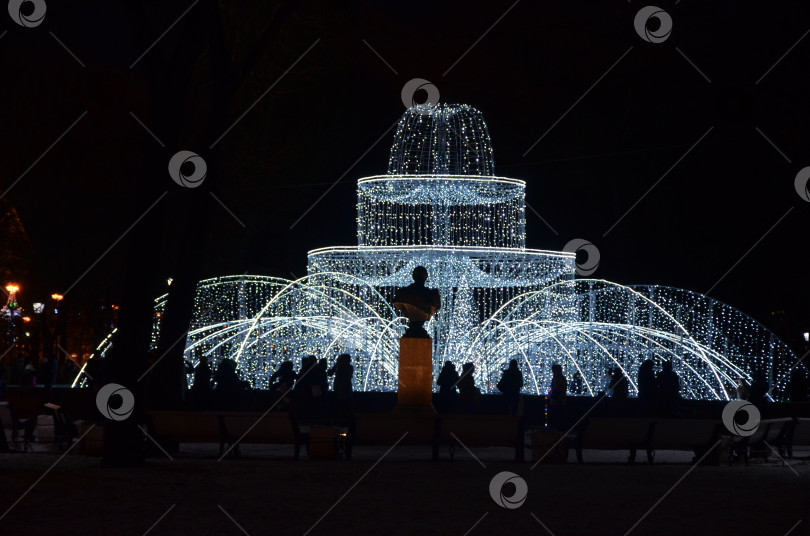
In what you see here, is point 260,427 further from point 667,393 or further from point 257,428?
point 667,393

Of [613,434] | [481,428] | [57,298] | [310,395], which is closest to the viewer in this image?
[481,428]

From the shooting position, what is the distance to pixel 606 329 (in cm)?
2412

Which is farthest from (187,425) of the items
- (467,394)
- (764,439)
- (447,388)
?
(764,439)

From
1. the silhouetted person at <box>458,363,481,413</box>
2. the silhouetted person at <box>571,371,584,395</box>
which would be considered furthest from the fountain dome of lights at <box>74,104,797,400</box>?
the silhouetted person at <box>458,363,481,413</box>

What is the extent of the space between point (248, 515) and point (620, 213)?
101ft

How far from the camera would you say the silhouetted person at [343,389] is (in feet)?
56.2

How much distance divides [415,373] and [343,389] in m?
2.24

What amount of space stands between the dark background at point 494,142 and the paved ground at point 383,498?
8764mm

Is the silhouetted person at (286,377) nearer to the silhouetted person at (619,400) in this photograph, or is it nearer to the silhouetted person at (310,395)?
the silhouetted person at (310,395)

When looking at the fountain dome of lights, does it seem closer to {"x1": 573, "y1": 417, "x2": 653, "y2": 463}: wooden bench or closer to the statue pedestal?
the statue pedestal

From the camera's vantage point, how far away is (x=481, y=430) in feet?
48.0
